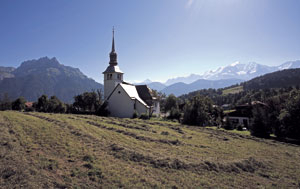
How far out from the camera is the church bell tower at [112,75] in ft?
175

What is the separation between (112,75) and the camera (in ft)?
176

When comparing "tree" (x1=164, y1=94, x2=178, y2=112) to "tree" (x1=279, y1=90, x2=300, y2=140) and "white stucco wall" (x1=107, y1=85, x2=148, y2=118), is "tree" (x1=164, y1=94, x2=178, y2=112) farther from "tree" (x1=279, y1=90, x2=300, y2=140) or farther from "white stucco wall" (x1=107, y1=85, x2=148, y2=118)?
"tree" (x1=279, y1=90, x2=300, y2=140)

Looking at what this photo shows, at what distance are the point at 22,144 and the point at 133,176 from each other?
28.8ft

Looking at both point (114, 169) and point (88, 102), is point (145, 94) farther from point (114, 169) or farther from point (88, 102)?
point (114, 169)

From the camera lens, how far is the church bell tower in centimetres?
5347

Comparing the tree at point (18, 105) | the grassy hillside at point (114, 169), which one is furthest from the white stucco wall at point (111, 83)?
the grassy hillside at point (114, 169)

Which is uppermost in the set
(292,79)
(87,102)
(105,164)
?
(292,79)

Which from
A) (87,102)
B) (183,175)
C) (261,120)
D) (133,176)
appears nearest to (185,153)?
(183,175)

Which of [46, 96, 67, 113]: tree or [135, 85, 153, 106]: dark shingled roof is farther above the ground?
[135, 85, 153, 106]: dark shingled roof

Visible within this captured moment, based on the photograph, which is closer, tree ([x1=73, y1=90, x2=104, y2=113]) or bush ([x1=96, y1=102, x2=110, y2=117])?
bush ([x1=96, y1=102, x2=110, y2=117])

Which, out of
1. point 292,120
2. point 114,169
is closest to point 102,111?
point 114,169

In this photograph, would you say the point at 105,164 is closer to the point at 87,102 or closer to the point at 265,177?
the point at 265,177

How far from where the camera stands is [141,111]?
47.0m

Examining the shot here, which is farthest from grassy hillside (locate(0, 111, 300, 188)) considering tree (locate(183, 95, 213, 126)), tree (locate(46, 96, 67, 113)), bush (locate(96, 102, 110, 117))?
tree (locate(46, 96, 67, 113))
